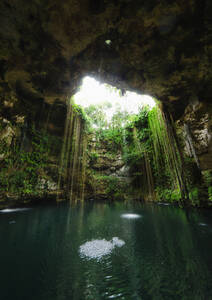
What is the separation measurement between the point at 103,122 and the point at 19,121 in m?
8.98

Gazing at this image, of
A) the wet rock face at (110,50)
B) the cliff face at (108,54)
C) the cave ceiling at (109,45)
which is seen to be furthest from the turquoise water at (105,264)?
the cave ceiling at (109,45)

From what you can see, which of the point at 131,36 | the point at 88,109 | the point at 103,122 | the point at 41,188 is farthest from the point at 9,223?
the point at 88,109

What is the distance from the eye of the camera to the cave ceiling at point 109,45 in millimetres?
3732

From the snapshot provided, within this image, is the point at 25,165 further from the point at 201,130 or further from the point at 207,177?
the point at 207,177

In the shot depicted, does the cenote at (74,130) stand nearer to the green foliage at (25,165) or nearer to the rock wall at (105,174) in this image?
the green foliage at (25,165)

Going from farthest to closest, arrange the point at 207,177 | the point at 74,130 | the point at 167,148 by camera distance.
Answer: the point at 74,130 → the point at 167,148 → the point at 207,177

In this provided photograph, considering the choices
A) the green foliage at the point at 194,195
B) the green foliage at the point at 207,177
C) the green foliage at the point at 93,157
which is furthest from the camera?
the green foliage at the point at 93,157

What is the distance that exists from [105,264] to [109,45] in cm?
665

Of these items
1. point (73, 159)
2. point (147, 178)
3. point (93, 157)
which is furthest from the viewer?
point (93, 157)

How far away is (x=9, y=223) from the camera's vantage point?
442 cm

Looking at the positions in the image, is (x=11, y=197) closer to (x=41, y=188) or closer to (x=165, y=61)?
(x=41, y=188)

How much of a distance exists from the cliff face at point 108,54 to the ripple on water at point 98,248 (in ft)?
19.2

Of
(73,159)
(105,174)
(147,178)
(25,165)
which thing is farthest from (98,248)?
(105,174)

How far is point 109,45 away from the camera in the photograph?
15.9 feet
